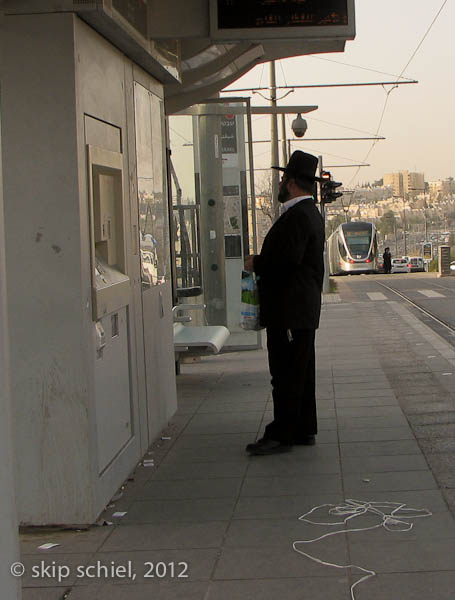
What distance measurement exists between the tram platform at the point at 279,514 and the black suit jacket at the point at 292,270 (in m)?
0.96

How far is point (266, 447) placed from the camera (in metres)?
6.61

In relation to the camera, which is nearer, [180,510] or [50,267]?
[50,267]

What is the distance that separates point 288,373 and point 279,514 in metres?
1.64

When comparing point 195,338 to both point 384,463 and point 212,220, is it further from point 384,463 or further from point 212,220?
point 384,463

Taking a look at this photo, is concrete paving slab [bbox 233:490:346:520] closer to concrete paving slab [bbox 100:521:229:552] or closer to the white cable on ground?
the white cable on ground

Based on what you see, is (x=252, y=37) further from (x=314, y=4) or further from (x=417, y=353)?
(x=417, y=353)

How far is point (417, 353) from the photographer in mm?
12375

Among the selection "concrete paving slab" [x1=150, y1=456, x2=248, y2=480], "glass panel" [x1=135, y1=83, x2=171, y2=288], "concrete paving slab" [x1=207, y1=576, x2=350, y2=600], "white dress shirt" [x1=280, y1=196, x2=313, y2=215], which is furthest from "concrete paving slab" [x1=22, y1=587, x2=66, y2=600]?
"white dress shirt" [x1=280, y1=196, x2=313, y2=215]

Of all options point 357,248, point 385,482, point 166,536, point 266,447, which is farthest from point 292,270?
point 357,248

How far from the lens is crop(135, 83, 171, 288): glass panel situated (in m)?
6.81

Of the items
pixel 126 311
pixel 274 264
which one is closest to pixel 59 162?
pixel 126 311

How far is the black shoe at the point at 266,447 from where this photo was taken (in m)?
6.58

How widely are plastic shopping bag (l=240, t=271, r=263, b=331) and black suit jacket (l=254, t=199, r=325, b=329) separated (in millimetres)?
154

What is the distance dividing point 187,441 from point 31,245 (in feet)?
8.97
